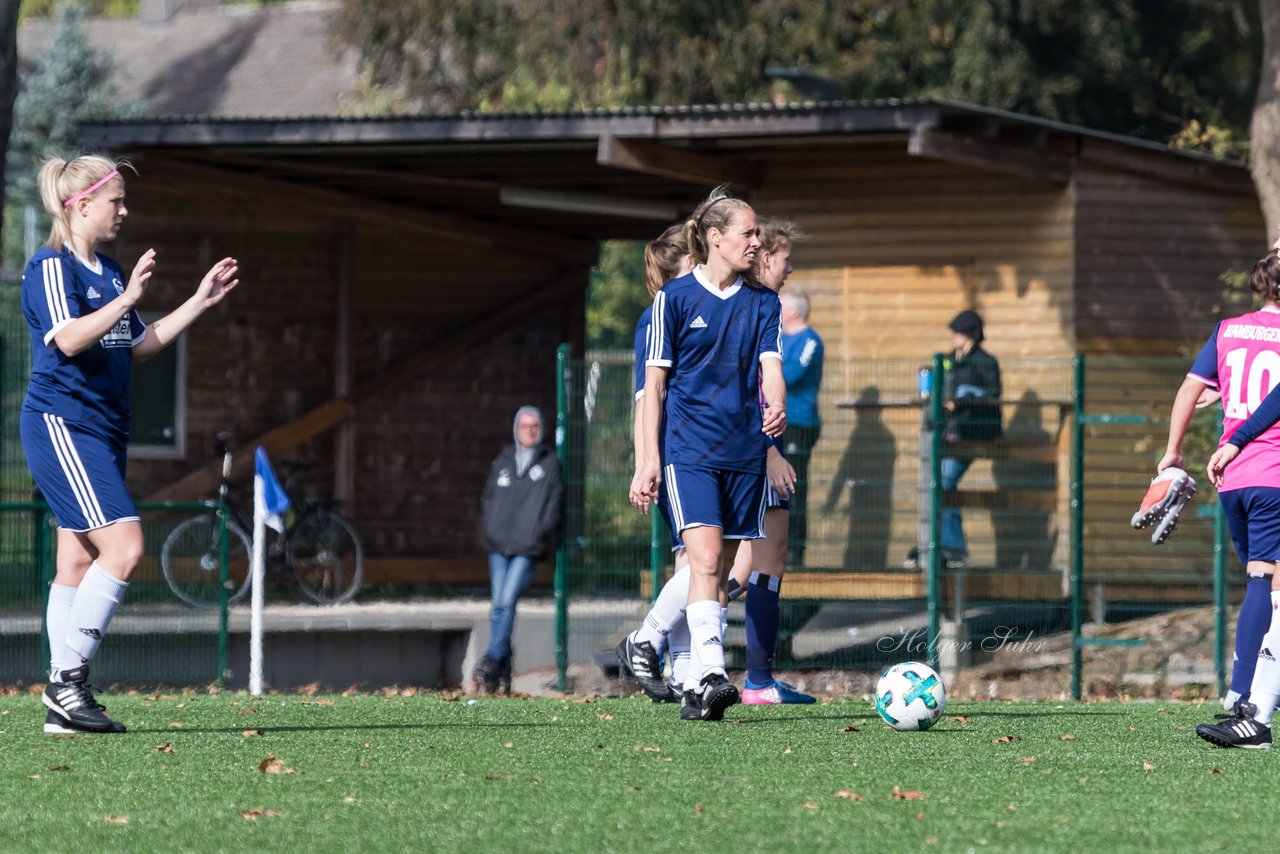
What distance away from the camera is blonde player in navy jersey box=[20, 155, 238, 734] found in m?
7.24

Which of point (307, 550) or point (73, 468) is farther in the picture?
point (307, 550)

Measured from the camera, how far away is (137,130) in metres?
16.2

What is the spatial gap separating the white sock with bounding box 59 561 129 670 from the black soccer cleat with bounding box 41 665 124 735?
0.05 meters

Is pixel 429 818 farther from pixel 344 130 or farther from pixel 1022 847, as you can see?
pixel 344 130

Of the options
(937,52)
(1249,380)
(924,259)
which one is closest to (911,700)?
(1249,380)

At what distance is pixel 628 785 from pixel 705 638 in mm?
1648

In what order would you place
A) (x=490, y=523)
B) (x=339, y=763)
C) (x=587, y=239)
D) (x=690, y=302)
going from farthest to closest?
1. (x=587, y=239)
2. (x=490, y=523)
3. (x=690, y=302)
4. (x=339, y=763)

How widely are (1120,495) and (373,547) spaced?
28.3 ft

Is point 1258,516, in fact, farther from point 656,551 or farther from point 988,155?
point 988,155

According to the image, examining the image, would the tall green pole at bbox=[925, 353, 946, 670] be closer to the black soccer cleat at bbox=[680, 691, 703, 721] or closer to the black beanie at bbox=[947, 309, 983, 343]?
the black beanie at bbox=[947, 309, 983, 343]

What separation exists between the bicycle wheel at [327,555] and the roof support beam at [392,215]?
2.84m

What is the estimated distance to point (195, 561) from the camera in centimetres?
1341

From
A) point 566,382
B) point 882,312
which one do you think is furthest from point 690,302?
point 882,312

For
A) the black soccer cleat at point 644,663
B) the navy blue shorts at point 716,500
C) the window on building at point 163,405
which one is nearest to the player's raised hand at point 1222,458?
the navy blue shorts at point 716,500
